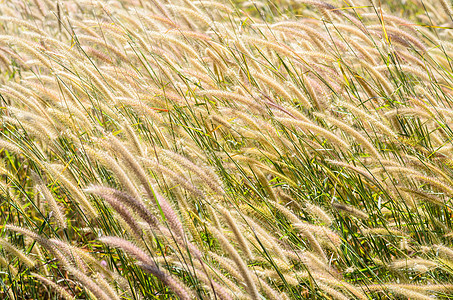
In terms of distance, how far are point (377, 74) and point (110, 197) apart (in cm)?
158

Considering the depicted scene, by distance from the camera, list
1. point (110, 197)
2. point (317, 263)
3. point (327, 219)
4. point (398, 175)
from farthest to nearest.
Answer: point (398, 175), point (327, 219), point (317, 263), point (110, 197)

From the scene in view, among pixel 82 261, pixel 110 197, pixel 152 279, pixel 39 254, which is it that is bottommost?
pixel 39 254

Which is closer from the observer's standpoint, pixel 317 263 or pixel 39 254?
pixel 317 263

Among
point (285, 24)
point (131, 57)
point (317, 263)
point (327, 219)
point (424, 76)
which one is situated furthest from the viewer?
point (131, 57)

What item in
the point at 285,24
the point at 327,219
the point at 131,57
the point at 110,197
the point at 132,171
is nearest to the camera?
the point at 110,197

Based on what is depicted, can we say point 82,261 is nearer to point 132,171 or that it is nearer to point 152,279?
point 152,279

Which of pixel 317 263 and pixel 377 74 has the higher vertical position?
→ pixel 377 74

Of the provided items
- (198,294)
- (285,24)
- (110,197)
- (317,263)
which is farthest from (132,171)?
(285,24)

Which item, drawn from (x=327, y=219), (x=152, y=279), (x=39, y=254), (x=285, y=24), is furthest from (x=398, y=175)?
(x=39, y=254)

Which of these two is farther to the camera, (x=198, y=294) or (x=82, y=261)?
(x=82, y=261)

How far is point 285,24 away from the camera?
234cm

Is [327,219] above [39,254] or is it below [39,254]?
above

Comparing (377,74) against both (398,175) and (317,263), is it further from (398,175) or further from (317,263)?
(317,263)

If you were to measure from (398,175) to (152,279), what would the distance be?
4.10ft
